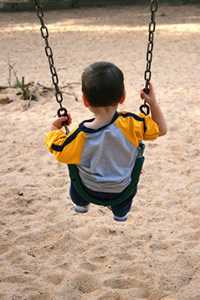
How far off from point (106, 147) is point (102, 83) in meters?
0.29

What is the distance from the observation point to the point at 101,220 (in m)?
3.60

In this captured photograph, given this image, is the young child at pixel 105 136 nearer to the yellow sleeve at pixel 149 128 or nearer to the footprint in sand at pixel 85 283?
the yellow sleeve at pixel 149 128

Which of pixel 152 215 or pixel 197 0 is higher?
pixel 152 215

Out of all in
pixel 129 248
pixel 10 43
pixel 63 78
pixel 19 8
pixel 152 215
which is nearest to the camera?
pixel 129 248

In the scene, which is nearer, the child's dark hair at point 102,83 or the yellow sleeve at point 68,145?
the child's dark hair at point 102,83

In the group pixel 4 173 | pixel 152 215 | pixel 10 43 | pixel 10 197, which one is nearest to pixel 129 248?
pixel 152 215

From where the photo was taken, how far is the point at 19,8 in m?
11.4

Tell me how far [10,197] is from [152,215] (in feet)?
3.26

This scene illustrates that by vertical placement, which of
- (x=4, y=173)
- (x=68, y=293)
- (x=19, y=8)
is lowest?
(x=19, y=8)

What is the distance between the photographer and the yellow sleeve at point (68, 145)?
7.34 ft

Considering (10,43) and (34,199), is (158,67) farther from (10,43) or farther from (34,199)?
(34,199)

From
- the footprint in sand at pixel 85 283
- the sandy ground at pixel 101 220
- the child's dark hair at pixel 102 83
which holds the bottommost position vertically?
the sandy ground at pixel 101 220

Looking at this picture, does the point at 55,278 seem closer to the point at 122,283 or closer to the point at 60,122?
the point at 122,283

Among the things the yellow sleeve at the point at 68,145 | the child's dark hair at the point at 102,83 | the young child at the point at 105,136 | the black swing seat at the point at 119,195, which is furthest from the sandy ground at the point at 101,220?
the child's dark hair at the point at 102,83
